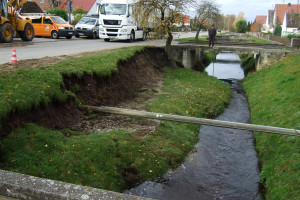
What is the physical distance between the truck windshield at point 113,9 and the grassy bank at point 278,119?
37.3 ft

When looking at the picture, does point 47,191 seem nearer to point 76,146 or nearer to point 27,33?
point 76,146

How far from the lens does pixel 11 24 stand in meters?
20.8

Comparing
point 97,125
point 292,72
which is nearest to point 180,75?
point 292,72

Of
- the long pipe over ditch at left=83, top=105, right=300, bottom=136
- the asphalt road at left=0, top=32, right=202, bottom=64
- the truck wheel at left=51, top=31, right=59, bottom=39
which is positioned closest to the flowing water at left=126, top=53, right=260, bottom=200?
the long pipe over ditch at left=83, top=105, right=300, bottom=136

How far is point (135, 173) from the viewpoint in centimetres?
816

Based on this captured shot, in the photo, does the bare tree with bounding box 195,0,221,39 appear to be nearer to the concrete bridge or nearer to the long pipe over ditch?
the concrete bridge

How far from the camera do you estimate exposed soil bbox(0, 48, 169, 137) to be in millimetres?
8242

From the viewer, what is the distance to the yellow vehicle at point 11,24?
19156mm

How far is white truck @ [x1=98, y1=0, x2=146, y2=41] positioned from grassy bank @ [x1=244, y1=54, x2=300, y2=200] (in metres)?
10.5

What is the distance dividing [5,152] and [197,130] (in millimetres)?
7727

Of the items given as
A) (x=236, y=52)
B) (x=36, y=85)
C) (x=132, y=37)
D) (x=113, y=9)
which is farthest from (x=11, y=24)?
(x=236, y=52)

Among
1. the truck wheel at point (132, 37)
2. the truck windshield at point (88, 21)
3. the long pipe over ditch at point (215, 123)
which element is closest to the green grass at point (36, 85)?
the long pipe over ditch at point (215, 123)

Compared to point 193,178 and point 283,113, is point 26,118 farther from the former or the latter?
point 283,113

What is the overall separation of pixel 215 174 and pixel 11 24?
58.5 ft
